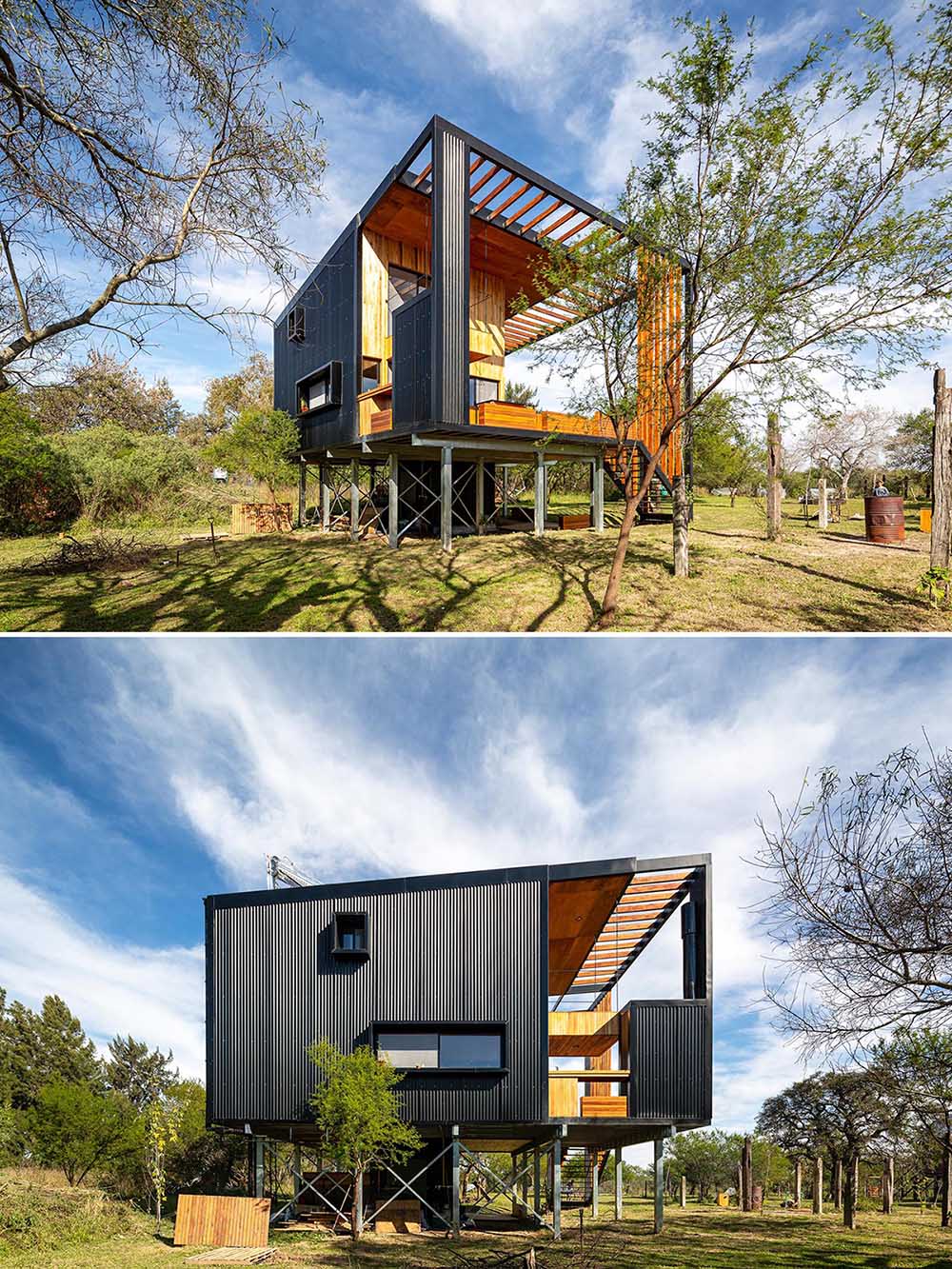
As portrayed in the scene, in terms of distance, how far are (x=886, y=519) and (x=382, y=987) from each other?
15.0 metres

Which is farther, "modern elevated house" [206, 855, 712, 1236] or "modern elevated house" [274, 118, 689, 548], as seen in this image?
"modern elevated house" [274, 118, 689, 548]

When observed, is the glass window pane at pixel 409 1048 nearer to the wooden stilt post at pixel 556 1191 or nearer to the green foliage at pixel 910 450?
the wooden stilt post at pixel 556 1191

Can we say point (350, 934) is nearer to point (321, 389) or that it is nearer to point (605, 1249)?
point (605, 1249)

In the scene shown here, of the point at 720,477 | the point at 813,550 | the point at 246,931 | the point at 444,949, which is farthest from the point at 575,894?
the point at 720,477

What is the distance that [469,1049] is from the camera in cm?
1256

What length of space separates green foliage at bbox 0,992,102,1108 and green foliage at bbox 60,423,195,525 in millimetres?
19707

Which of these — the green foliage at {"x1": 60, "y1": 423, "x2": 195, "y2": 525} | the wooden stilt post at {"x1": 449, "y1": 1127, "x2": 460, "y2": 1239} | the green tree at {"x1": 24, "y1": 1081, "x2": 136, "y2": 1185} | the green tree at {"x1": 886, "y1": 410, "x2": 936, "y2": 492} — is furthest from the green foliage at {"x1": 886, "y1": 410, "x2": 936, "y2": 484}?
the green tree at {"x1": 24, "y1": 1081, "x2": 136, "y2": 1185}

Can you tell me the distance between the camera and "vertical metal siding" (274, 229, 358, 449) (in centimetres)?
2050

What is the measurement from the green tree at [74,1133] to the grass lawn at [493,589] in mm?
16416

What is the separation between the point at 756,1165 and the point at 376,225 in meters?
45.8

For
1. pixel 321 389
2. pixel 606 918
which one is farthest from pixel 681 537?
pixel 321 389

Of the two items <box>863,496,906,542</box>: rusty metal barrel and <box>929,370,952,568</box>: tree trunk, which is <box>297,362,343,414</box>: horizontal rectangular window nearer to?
<box>863,496,906,542</box>: rusty metal barrel

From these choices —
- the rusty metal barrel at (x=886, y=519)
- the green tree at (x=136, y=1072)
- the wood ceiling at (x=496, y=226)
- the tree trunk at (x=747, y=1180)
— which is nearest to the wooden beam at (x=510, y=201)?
the wood ceiling at (x=496, y=226)

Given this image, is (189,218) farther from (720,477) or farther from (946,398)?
(720,477)
